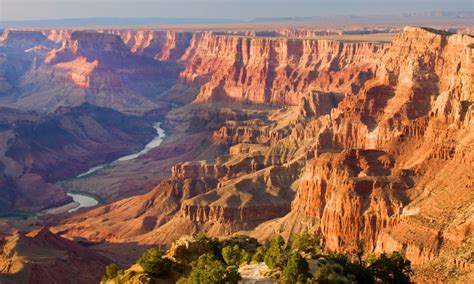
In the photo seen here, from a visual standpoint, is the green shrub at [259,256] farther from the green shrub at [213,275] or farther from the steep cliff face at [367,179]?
the steep cliff face at [367,179]

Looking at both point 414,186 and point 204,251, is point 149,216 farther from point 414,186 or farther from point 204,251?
point 204,251

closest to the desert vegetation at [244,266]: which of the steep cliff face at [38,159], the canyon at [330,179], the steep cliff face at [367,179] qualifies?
the canyon at [330,179]

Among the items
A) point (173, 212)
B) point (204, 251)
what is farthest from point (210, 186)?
point (204, 251)

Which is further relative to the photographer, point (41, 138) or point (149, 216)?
point (41, 138)

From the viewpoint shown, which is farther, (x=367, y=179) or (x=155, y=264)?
(x=367, y=179)

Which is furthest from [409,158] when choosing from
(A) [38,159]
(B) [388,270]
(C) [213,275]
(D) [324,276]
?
(A) [38,159]

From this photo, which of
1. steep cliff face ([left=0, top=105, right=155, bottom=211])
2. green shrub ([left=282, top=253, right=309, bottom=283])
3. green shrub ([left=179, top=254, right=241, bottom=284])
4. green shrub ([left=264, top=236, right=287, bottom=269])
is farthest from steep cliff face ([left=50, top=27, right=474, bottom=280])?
green shrub ([left=179, top=254, right=241, bottom=284])

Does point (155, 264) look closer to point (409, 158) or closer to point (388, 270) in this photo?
point (388, 270)

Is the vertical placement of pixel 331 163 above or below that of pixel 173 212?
above
